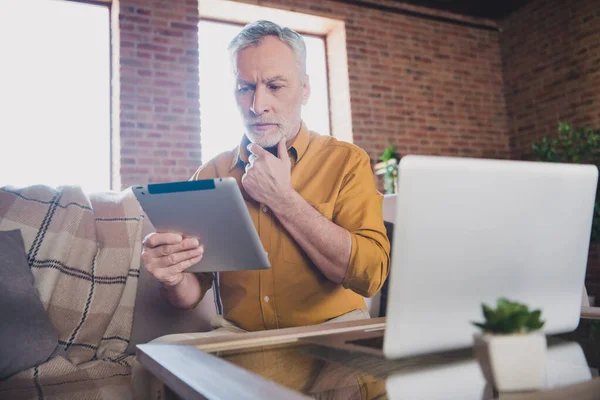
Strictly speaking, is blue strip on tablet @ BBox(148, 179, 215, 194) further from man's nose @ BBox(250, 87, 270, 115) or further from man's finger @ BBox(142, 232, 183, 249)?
man's nose @ BBox(250, 87, 270, 115)

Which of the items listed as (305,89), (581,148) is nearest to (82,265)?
(305,89)

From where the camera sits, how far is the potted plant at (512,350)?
1.99 ft

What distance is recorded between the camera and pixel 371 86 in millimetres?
4945

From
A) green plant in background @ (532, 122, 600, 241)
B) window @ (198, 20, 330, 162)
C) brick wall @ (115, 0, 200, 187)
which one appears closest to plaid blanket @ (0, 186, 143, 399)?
brick wall @ (115, 0, 200, 187)

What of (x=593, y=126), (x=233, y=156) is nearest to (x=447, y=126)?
(x=593, y=126)

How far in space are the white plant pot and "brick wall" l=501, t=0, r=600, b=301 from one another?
456cm

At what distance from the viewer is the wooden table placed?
626 millimetres

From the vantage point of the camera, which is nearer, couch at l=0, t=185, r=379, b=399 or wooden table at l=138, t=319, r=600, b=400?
wooden table at l=138, t=319, r=600, b=400

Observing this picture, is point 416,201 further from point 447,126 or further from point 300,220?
point 447,126

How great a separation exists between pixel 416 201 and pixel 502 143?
533 centimetres

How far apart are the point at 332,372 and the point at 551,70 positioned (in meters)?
5.13

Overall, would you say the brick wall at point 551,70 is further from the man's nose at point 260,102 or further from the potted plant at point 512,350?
the potted plant at point 512,350

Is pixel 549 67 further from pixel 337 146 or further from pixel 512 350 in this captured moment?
pixel 512 350

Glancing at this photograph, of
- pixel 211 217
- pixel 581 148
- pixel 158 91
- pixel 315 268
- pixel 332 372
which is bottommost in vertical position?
pixel 332 372
